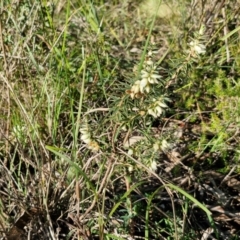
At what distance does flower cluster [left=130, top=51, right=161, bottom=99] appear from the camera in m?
1.40

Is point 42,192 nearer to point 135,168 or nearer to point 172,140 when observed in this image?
point 135,168

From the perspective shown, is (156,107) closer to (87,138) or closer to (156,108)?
(156,108)

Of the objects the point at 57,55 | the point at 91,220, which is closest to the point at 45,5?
the point at 57,55

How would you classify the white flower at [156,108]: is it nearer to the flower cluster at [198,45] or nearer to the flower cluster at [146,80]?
the flower cluster at [146,80]

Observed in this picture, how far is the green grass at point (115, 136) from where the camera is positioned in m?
1.55

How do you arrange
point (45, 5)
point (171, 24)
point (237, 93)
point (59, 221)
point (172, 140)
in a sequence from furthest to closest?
point (171, 24)
point (237, 93)
point (45, 5)
point (59, 221)
point (172, 140)

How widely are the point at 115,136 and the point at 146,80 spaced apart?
23 centimetres

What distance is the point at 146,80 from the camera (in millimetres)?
1405

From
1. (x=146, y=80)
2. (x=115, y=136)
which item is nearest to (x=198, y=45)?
(x=146, y=80)

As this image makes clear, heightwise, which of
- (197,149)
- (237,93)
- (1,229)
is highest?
(237,93)

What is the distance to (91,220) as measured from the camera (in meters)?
1.74

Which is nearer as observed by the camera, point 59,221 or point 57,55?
point 59,221

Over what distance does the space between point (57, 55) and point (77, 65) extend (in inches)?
10.0

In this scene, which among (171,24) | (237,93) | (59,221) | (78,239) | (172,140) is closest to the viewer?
(172,140)
